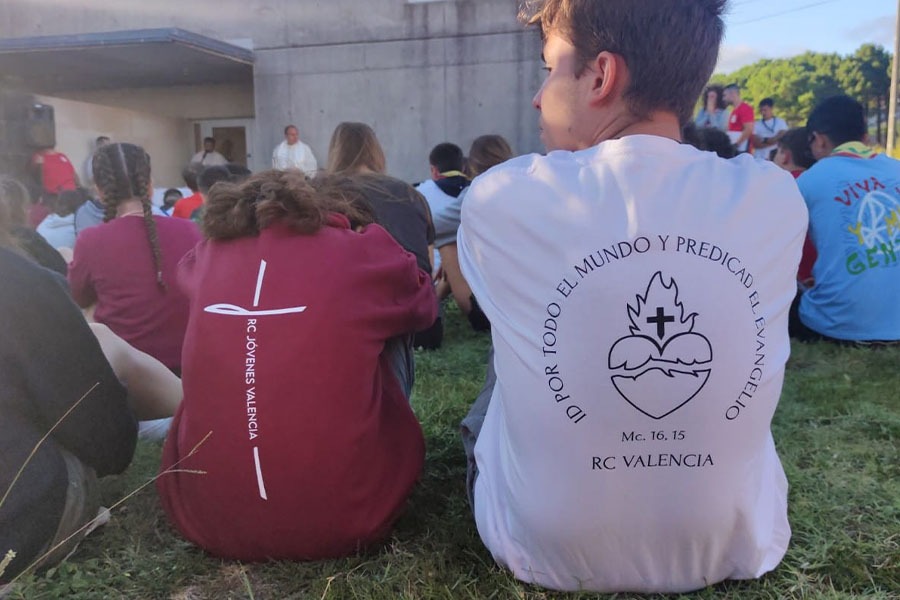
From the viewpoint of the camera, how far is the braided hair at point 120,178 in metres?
3.46

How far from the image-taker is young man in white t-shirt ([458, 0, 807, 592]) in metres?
1.41

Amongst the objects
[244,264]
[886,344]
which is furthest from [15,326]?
[886,344]

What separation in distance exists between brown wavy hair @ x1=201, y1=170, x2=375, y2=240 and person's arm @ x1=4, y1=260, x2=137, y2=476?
1.50 feet

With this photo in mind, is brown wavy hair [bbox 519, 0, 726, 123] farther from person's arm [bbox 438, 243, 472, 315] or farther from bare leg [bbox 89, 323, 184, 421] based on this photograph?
person's arm [bbox 438, 243, 472, 315]

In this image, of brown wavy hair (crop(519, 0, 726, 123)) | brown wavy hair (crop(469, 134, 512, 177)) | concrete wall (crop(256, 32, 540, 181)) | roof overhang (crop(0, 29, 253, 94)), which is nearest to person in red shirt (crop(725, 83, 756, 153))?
concrete wall (crop(256, 32, 540, 181))

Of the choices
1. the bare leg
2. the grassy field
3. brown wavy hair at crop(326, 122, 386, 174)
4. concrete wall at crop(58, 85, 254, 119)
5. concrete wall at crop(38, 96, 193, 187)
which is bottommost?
the grassy field

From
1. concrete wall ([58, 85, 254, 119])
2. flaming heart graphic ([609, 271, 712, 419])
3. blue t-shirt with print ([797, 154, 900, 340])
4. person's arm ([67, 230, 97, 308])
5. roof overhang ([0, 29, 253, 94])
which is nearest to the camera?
flaming heart graphic ([609, 271, 712, 419])

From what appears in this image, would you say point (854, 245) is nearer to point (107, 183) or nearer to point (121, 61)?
point (107, 183)

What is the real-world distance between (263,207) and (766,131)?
36.6 ft

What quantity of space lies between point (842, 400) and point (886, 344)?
1.07 m

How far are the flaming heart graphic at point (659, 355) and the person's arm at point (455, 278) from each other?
10.9ft

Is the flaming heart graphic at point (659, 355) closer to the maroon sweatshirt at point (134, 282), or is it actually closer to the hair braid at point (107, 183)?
the maroon sweatshirt at point (134, 282)

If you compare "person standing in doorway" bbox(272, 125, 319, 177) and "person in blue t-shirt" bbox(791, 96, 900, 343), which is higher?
"person standing in doorway" bbox(272, 125, 319, 177)

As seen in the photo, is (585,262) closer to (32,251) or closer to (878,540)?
(878,540)
